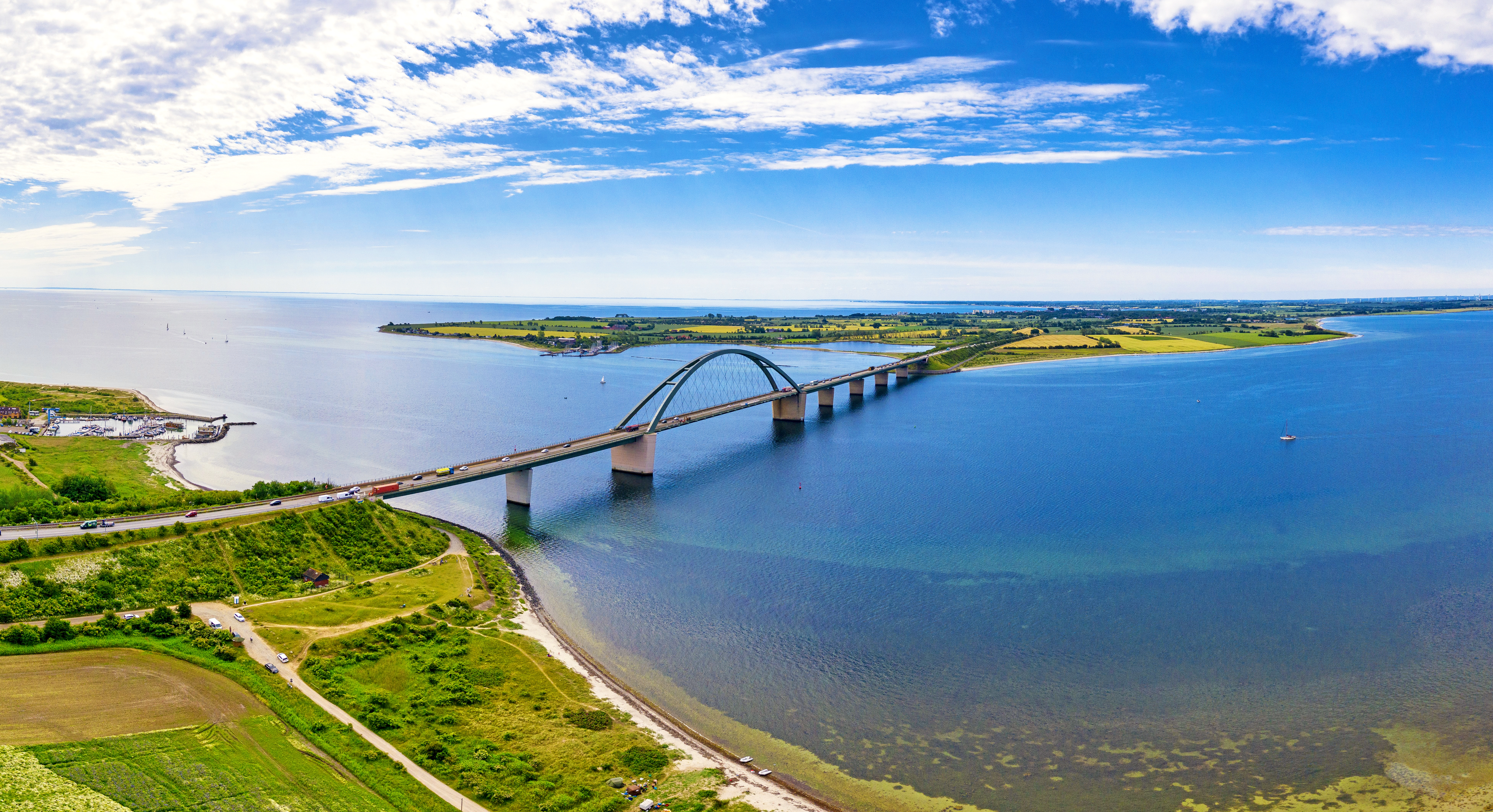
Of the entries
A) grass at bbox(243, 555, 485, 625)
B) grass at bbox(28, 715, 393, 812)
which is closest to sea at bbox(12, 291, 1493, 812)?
grass at bbox(243, 555, 485, 625)

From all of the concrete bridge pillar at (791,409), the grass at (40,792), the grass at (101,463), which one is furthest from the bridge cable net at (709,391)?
the grass at (40,792)

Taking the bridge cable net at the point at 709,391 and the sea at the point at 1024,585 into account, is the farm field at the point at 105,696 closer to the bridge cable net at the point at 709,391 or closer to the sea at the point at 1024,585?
the sea at the point at 1024,585

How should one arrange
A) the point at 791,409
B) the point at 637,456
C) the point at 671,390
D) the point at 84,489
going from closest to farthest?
the point at 84,489, the point at 637,456, the point at 671,390, the point at 791,409

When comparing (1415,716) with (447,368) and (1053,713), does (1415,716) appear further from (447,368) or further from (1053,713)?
(447,368)

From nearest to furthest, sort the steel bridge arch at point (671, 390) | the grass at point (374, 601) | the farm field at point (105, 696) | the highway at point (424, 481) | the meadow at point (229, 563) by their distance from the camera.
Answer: the farm field at point (105, 696), the meadow at point (229, 563), the grass at point (374, 601), the highway at point (424, 481), the steel bridge arch at point (671, 390)

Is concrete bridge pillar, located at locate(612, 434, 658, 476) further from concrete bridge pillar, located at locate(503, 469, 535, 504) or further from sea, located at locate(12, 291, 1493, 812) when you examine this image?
concrete bridge pillar, located at locate(503, 469, 535, 504)

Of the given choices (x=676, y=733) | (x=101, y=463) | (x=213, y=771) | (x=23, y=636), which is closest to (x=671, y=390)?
(x=101, y=463)

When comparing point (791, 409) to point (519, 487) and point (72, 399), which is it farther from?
point (72, 399)
